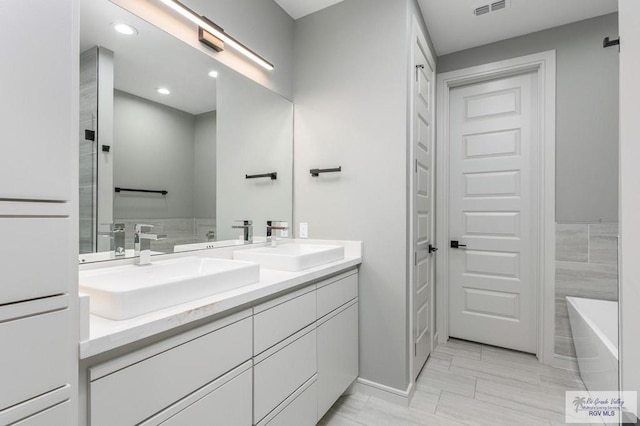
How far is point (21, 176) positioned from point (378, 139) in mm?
1806

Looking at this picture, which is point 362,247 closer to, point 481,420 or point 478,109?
point 481,420

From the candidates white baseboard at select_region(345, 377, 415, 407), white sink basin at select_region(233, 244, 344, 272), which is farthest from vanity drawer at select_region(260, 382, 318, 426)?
white sink basin at select_region(233, 244, 344, 272)

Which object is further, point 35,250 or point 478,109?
point 478,109

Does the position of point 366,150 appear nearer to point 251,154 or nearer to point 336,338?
point 251,154

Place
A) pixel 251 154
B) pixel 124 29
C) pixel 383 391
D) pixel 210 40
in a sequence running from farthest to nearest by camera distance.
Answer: pixel 251 154
pixel 383 391
pixel 210 40
pixel 124 29

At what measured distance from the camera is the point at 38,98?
692 millimetres

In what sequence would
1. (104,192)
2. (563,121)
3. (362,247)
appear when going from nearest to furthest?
(104,192)
(362,247)
(563,121)

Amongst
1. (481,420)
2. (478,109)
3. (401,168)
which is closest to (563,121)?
(478,109)

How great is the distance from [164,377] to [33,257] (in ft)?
1.69

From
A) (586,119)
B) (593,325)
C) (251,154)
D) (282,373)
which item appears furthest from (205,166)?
(586,119)

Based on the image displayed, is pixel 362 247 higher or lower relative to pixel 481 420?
higher

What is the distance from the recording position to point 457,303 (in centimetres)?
296

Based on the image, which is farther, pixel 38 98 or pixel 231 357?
pixel 231 357

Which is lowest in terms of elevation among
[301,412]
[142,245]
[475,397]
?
[475,397]
